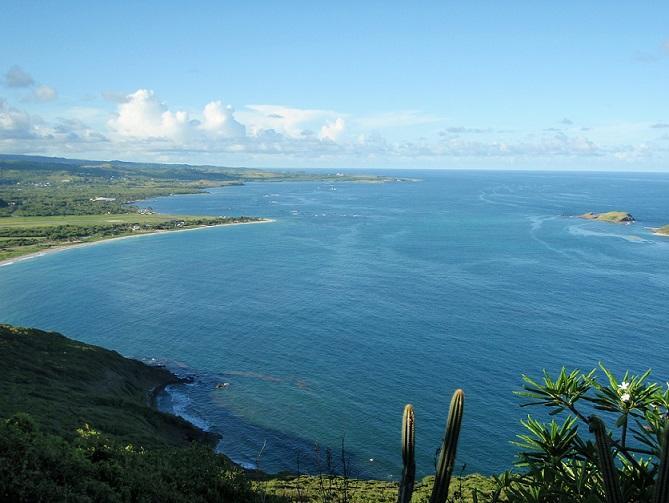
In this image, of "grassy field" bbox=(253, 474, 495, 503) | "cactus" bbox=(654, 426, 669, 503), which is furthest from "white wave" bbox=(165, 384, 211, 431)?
"cactus" bbox=(654, 426, 669, 503)

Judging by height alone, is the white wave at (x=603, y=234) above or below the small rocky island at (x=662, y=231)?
below

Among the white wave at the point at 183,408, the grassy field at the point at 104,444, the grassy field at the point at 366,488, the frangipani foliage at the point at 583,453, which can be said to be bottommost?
the white wave at the point at 183,408

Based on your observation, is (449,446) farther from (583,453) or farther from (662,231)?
(662,231)

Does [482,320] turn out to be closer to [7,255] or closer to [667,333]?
[667,333]

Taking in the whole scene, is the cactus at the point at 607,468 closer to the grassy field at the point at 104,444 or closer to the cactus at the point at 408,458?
the cactus at the point at 408,458

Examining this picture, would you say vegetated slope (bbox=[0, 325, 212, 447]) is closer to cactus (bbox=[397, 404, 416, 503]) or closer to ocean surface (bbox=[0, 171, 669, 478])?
ocean surface (bbox=[0, 171, 669, 478])

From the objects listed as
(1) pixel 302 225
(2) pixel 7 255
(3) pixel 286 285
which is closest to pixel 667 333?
(3) pixel 286 285

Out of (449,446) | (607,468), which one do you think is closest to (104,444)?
(449,446)

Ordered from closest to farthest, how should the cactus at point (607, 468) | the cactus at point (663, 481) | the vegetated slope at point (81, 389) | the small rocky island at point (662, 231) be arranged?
the cactus at point (663, 481) → the cactus at point (607, 468) → the vegetated slope at point (81, 389) → the small rocky island at point (662, 231)

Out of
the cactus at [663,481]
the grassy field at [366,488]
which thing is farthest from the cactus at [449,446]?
the grassy field at [366,488]

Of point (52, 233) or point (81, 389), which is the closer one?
point (81, 389)
